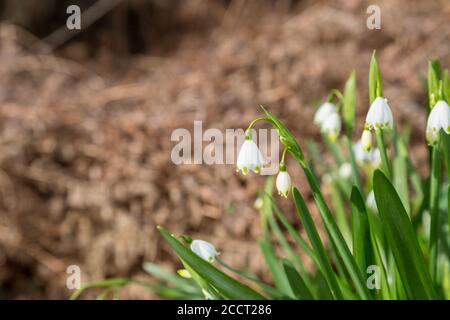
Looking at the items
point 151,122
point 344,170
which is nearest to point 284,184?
point 344,170

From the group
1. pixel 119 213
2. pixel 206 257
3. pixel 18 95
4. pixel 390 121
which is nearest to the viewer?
pixel 390 121

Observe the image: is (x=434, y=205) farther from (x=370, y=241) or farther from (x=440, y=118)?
(x=440, y=118)

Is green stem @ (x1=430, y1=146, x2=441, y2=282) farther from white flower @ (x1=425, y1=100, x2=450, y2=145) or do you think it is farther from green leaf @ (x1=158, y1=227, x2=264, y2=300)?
green leaf @ (x1=158, y1=227, x2=264, y2=300)

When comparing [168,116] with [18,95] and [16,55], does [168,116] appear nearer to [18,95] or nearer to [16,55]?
[18,95]

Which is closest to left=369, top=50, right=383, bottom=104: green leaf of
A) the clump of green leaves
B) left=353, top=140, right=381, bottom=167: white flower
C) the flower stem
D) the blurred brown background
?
the clump of green leaves

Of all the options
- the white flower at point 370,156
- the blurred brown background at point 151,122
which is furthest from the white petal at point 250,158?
the blurred brown background at point 151,122

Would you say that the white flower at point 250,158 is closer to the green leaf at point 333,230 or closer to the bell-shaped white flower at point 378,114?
the green leaf at point 333,230
